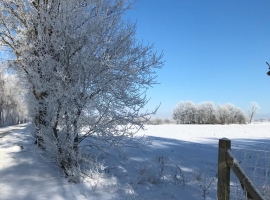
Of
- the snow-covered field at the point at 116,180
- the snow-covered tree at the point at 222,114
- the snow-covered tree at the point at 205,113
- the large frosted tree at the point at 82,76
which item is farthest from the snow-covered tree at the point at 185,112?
the large frosted tree at the point at 82,76

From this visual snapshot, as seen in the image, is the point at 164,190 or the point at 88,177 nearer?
the point at 164,190

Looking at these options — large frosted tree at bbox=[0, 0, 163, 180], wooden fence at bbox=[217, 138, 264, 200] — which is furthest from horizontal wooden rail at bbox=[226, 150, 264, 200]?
large frosted tree at bbox=[0, 0, 163, 180]

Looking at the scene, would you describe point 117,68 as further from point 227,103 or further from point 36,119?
point 227,103

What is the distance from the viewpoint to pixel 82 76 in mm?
5117

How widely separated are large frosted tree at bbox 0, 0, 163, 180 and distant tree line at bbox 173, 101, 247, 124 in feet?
280

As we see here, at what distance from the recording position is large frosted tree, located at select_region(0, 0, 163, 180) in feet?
16.7

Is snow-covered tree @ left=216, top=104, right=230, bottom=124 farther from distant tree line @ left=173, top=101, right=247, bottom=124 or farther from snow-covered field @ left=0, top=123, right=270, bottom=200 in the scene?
snow-covered field @ left=0, top=123, right=270, bottom=200

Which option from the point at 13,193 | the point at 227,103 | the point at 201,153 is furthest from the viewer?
the point at 227,103

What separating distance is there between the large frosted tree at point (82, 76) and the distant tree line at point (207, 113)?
3364 inches

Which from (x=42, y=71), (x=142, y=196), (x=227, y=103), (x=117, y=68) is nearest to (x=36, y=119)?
(x=42, y=71)

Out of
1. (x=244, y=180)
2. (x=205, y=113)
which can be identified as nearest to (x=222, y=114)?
(x=205, y=113)

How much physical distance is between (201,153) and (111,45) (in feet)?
18.1

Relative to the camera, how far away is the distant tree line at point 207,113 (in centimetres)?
8956

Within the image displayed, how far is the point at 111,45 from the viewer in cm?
550
